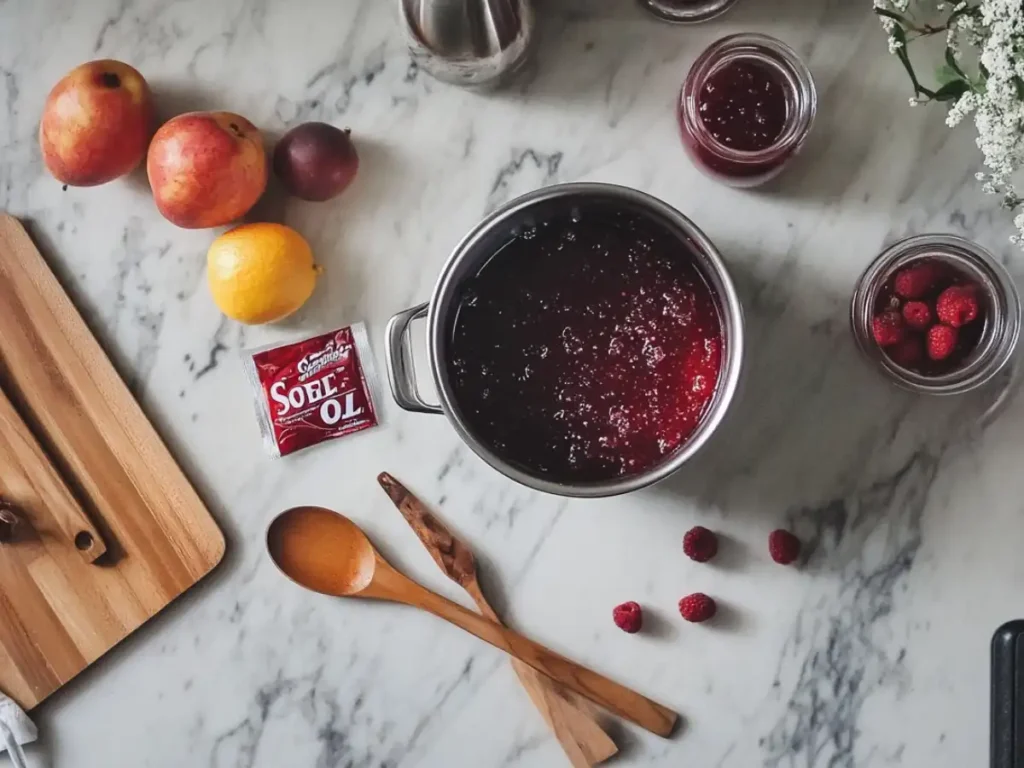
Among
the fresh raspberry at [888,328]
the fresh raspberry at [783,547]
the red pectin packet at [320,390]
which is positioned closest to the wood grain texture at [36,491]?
the red pectin packet at [320,390]

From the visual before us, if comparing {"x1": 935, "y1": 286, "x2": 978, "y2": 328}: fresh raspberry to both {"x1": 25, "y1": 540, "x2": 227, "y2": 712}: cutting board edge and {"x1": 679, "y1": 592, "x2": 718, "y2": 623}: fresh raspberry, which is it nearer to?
{"x1": 679, "y1": 592, "x2": 718, "y2": 623}: fresh raspberry

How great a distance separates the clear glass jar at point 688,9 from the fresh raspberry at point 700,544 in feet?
1.64

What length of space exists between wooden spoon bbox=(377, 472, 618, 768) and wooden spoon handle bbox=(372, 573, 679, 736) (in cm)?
1

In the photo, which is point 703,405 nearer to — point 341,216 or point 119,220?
Result: point 341,216

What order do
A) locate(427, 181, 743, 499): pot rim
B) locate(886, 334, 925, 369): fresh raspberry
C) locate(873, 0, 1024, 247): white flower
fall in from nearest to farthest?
1. locate(873, 0, 1024, 247): white flower
2. locate(427, 181, 743, 499): pot rim
3. locate(886, 334, 925, 369): fresh raspberry

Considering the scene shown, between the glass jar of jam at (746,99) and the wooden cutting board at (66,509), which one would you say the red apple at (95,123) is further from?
the glass jar of jam at (746,99)

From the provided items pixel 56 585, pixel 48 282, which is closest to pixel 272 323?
pixel 48 282

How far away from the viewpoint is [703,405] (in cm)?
87

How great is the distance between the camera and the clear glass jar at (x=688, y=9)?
3.16 ft

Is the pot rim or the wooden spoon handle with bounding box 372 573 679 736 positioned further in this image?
the wooden spoon handle with bounding box 372 573 679 736

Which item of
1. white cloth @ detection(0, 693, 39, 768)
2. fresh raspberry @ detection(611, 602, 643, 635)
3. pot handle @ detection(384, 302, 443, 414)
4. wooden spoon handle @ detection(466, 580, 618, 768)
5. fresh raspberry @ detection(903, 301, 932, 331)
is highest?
fresh raspberry @ detection(903, 301, 932, 331)

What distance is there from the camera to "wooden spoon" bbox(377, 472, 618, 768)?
983 mm

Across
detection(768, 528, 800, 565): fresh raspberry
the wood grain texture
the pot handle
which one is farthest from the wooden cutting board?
detection(768, 528, 800, 565): fresh raspberry

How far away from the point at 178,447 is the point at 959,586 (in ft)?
2.61
